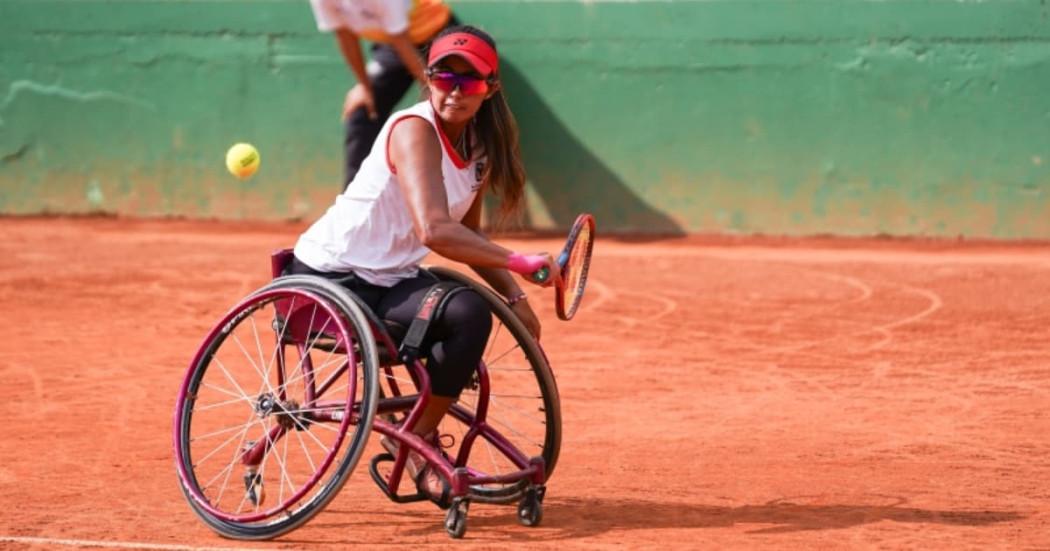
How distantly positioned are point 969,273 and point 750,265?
4.69 feet

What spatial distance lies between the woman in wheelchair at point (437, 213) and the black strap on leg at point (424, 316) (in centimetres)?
2

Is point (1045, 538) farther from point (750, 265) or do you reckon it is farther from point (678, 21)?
point (678, 21)

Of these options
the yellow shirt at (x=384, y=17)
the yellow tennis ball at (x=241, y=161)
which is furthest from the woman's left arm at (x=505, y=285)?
the yellow shirt at (x=384, y=17)

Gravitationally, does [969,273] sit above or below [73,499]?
above

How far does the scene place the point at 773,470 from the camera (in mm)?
6086

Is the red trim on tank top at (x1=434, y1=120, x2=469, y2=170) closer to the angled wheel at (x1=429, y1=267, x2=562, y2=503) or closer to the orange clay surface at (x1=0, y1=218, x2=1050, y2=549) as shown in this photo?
the angled wheel at (x1=429, y1=267, x2=562, y2=503)

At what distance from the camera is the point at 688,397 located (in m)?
7.50

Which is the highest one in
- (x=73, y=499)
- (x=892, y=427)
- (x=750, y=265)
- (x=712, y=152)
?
(x=712, y=152)

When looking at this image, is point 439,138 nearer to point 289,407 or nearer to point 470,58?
point 470,58

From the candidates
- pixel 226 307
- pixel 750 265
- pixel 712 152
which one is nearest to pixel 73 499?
pixel 226 307

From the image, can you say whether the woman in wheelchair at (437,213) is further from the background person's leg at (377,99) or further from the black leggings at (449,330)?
the background person's leg at (377,99)

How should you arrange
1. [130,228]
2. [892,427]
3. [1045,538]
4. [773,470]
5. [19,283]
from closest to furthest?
[1045,538], [773,470], [892,427], [19,283], [130,228]

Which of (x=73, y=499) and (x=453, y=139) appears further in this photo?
(x=73, y=499)

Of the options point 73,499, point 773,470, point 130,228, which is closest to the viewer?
point 73,499
